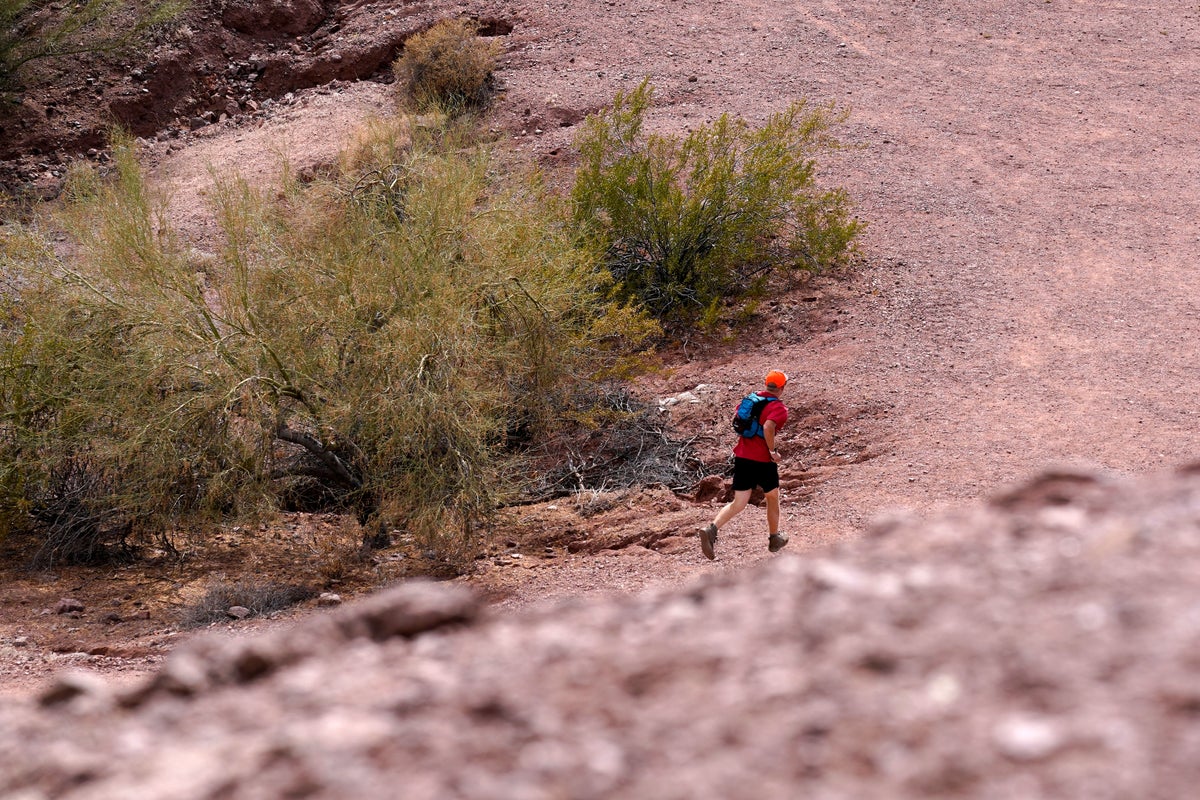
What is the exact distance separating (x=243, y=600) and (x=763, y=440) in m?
4.51

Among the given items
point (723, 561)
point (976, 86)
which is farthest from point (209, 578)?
point (976, 86)

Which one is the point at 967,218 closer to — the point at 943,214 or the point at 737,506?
the point at 943,214

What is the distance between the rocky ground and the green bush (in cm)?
89

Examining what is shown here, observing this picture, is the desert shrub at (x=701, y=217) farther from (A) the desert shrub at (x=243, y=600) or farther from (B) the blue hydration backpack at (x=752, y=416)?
(A) the desert shrub at (x=243, y=600)

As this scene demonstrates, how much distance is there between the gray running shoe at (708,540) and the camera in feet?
30.9

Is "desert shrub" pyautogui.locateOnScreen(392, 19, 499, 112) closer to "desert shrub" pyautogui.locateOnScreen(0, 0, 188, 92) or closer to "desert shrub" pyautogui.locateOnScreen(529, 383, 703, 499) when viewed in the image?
"desert shrub" pyautogui.locateOnScreen(0, 0, 188, 92)

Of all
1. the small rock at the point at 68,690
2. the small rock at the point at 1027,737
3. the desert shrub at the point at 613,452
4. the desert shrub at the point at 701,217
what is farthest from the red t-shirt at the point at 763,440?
the desert shrub at the point at 701,217

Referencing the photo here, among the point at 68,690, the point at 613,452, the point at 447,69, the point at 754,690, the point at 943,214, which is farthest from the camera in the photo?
the point at 447,69

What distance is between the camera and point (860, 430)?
11898 mm

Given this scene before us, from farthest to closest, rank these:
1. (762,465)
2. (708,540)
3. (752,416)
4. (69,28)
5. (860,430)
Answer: (69,28), (860,430), (708,540), (762,465), (752,416)

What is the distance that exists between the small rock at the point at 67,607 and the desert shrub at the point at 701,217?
7.73 metres

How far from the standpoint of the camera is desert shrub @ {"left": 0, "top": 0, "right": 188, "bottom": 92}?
2195cm

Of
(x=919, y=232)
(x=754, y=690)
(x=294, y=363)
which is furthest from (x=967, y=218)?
(x=754, y=690)

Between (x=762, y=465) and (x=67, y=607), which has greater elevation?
(x=762, y=465)
